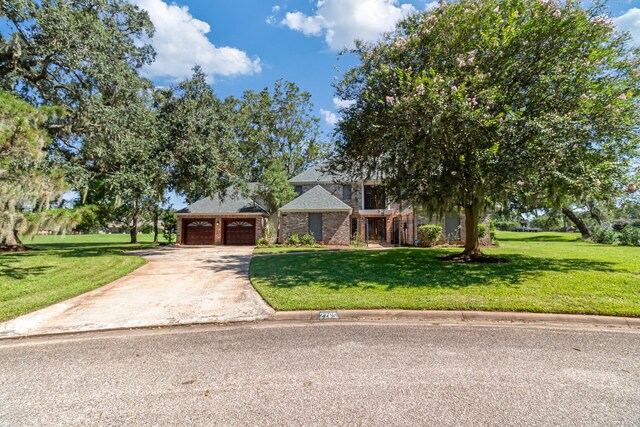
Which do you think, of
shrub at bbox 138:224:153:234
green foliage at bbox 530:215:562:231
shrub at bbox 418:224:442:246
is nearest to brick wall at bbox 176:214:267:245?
shrub at bbox 418:224:442:246

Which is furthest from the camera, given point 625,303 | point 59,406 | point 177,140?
point 177,140

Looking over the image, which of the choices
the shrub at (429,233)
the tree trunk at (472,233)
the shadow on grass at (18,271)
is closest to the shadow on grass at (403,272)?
the tree trunk at (472,233)

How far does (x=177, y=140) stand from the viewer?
647 inches

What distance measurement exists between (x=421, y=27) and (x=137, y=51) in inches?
610

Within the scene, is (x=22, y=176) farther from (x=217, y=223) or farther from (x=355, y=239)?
(x=355, y=239)

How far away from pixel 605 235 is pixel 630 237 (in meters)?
2.53

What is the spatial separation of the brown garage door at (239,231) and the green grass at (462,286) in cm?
1561

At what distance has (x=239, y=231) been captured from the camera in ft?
85.6

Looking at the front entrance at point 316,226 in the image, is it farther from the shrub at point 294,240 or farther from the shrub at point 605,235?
the shrub at point 605,235

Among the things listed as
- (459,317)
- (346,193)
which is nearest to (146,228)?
(346,193)

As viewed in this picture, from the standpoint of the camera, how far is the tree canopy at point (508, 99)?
8328mm

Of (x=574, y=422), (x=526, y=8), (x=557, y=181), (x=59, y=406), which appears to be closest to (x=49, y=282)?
(x=59, y=406)

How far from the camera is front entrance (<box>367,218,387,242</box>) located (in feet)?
86.0

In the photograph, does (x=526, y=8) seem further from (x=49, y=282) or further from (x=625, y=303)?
(x=49, y=282)
